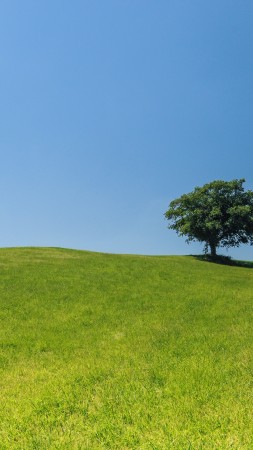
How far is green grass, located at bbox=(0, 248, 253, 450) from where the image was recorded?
21.0 ft

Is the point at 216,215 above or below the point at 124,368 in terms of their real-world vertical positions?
above

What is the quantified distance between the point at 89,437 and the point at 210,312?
1130 cm

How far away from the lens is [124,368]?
973 centimetres

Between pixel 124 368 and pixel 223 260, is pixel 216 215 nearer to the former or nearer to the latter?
pixel 223 260

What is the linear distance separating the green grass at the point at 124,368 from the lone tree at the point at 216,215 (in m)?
42.1

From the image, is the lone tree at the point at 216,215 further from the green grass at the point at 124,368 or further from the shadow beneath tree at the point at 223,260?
the green grass at the point at 124,368

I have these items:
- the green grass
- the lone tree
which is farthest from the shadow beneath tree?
the green grass

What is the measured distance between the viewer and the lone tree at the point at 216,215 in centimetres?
6181

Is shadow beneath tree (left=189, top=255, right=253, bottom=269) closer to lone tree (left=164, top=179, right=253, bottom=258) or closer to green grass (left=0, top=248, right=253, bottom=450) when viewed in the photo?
lone tree (left=164, top=179, right=253, bottom=258)

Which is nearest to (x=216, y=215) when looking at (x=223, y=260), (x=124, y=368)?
(x=223, y=260)

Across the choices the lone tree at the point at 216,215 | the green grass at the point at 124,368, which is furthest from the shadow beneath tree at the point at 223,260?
the green grass at the point at 124,368

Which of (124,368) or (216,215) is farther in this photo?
(216,215)

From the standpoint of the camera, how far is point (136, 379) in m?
8.86

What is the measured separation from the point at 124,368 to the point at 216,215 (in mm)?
55833
